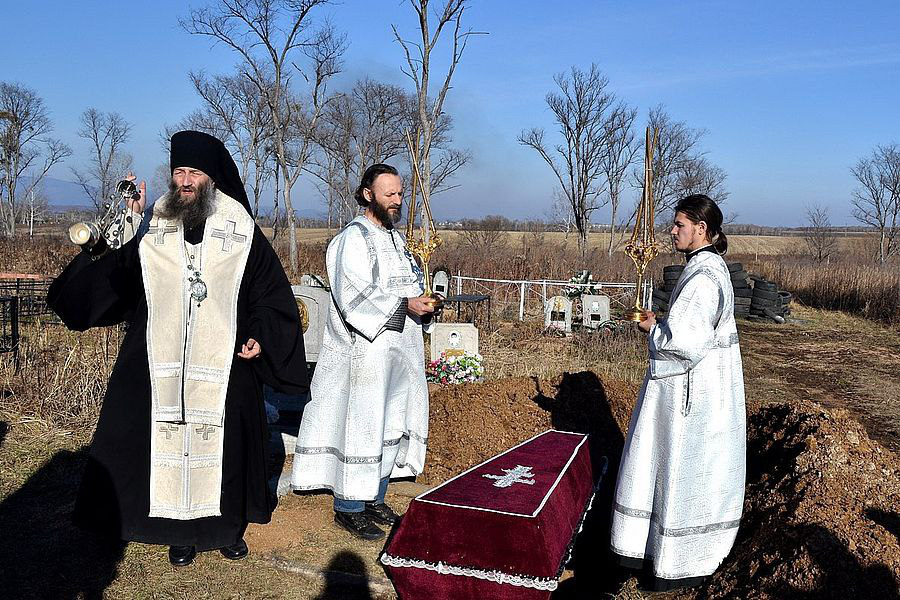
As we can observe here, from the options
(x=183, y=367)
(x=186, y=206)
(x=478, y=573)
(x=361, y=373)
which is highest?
(x=186, y=206)

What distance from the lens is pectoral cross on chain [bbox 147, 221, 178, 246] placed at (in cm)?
395

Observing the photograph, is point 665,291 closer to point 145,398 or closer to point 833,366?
point 833,366

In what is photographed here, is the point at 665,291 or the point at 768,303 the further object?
the point at 665,291

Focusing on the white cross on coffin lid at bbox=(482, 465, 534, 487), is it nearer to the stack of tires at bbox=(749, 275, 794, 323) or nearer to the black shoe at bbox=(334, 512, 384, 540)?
the black shoe at bbox=(334, 512, 384, 540)

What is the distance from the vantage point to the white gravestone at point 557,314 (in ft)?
46.8

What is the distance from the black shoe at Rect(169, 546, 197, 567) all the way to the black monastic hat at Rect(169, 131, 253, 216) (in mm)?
1810

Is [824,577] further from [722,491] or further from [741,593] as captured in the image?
[722,491]

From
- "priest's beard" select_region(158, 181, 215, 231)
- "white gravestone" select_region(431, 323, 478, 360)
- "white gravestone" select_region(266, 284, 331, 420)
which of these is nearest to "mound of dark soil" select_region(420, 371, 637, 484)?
"white gravestone" select_region(431, 323, 478, 360)

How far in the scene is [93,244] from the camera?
11.3 ft

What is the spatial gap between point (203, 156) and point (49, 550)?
7.61 feet

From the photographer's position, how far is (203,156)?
156 inches

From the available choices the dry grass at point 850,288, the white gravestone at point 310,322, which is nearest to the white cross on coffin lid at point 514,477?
the white gravestone at point 310,322

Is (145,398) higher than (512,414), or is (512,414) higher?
(145,398)

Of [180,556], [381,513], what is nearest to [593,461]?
[381,513]
